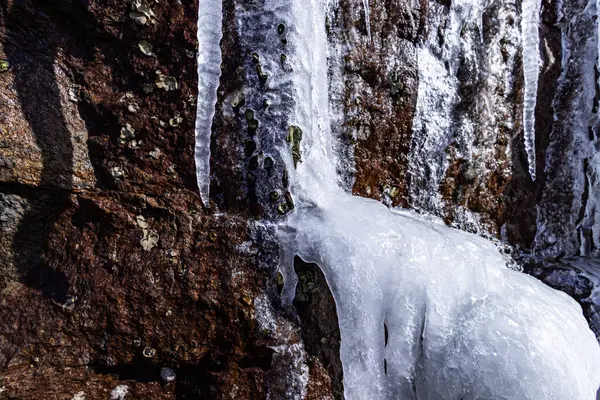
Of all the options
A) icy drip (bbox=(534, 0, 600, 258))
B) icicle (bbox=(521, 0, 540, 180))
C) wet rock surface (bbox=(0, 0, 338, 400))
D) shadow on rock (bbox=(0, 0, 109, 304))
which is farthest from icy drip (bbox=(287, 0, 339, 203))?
icy drip (bbox=(534, 0, 600, 258))

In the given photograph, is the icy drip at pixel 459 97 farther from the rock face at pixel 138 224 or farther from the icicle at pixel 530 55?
the rock face at pixel 138 224

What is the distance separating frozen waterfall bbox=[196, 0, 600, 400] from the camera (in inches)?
64.7

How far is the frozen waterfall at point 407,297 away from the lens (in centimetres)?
164

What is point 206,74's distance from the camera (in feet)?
5.72

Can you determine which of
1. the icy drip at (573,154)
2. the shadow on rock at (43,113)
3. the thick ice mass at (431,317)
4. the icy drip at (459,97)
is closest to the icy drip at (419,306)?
the thick ice mass at (431,317)

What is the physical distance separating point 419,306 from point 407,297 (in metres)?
0.06

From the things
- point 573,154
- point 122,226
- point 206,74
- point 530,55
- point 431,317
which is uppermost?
point 530,55

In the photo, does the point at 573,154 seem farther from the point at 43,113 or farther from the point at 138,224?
the point at 43,113

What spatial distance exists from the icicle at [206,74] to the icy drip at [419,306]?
1.05ft

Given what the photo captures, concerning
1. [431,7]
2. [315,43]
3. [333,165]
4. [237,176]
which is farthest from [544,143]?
[237,176]

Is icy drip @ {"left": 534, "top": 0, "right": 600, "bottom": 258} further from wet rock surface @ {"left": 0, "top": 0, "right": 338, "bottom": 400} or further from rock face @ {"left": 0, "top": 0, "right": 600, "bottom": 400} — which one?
wet rock surface @ {"left": 0, "top": 0, "right": 338, "bottom": 400}

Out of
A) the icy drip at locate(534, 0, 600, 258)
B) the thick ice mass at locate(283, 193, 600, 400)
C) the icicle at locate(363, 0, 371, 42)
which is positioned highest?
the icicle at locate(363, 0, 371, 42)

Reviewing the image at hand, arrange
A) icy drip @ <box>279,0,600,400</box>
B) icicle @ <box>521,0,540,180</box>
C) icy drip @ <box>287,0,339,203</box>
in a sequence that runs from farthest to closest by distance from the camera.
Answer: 1. icicle @ <box>521,0,540,180</box>
2. icy drip @ <box>287,0,339,203</box>
3. icy drip @ <box>279,0,600,400</box>

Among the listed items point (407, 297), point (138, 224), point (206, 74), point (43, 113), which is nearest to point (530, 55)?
point (407, 297)
